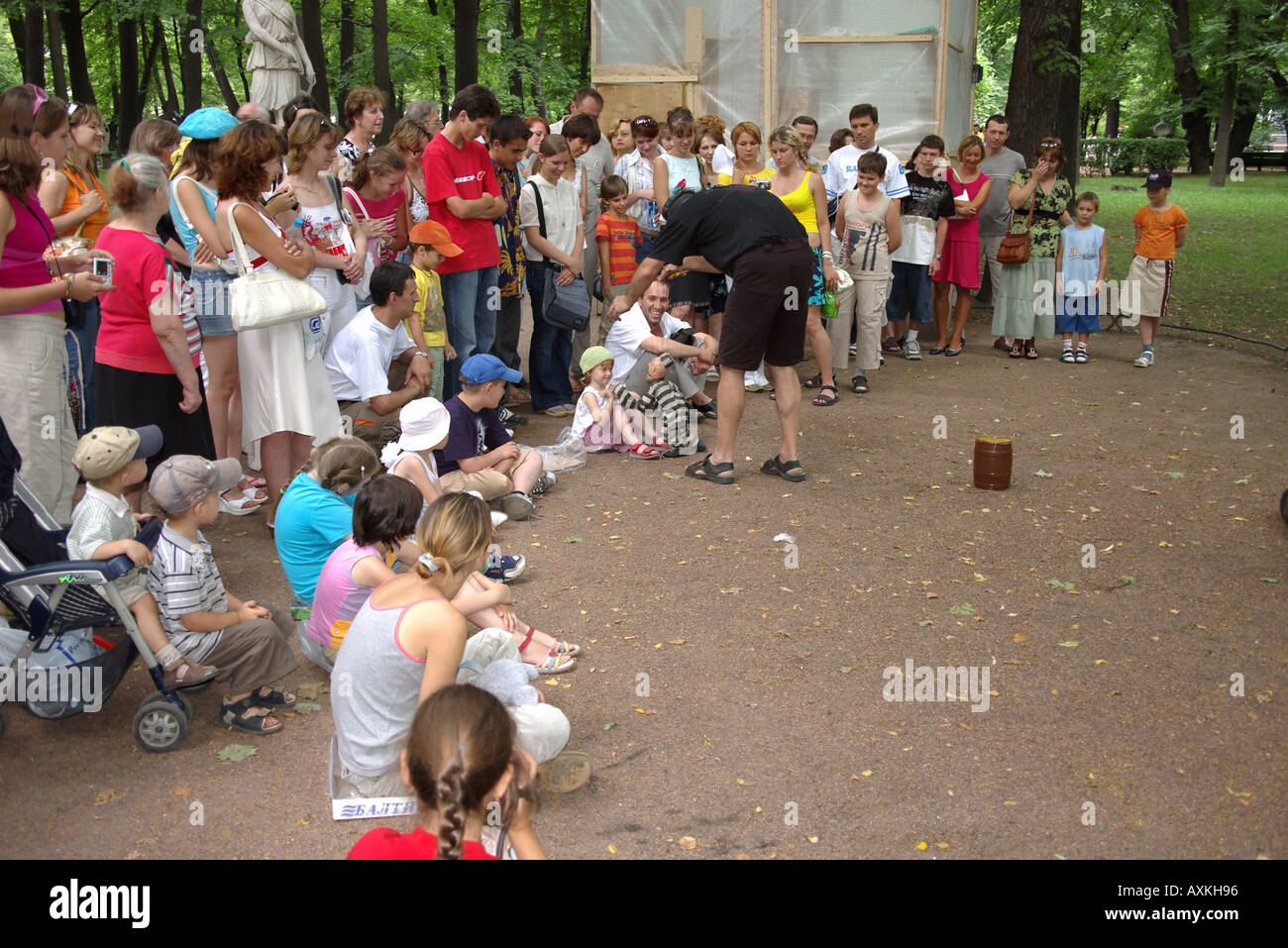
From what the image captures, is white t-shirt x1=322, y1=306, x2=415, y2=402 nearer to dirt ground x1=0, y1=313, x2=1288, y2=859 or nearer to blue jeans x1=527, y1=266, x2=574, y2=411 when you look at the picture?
dirt ground x1=0, y1=313, x2=1288, y2=859

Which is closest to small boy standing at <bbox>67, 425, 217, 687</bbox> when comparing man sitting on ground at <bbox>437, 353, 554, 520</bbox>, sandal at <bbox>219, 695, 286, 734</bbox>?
sandal at <bbox>219, 695, 286, 734</bbox>

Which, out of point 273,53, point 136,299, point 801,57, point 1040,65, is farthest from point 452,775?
point 1040,65

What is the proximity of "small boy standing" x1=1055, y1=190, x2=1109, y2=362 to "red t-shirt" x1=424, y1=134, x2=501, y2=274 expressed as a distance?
19.3ft

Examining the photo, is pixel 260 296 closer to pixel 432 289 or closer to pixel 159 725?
pixel 432 289

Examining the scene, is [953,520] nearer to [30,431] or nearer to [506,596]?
[506,596]

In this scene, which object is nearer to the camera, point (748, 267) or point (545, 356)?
point (748, 267)

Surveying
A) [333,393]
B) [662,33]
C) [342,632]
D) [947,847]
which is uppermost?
[662,33]

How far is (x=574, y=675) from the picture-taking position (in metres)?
4.77

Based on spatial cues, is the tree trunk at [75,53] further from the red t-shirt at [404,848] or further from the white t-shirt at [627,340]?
the red t-shirt at [404,848]

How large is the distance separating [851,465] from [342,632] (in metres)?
4.29

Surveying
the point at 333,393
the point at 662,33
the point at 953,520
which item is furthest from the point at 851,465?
the point at 662,33

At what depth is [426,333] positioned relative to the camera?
756 centimetres

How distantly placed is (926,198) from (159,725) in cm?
855

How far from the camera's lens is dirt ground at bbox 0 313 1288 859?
3643 millimetres
